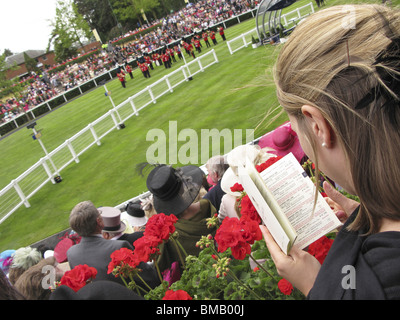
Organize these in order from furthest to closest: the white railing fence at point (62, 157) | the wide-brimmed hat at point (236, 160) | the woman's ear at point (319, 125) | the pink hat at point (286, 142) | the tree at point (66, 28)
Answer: the tree at point (66, 28), the white railing fence at point (62, 157), the pink hat at point (286, 142), the wide-brimmed hat at point (236, 160), the woman's ear at point (319, 125)

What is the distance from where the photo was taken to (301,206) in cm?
148

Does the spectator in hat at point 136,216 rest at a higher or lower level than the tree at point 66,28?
lower

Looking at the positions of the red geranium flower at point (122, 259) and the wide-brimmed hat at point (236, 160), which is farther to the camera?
Result: the wide-brimmed hat at point (236, 160)

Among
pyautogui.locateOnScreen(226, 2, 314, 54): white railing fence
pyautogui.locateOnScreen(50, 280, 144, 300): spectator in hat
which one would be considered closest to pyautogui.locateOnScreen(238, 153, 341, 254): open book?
pyautogui.locateOnScreen(50, 280, 144, 300): spectator in hat

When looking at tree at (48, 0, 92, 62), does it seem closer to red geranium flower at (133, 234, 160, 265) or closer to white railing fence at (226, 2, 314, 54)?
white railing fence at (226, 2, 314, 54)

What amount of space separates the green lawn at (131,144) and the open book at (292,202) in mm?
5184

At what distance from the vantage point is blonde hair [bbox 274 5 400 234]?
1.07 meters

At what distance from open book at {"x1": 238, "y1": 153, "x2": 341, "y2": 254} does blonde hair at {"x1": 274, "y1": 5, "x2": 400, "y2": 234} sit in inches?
8.0

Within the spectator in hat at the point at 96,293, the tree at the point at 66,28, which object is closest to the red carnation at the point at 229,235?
the spectator in hat at the point at 96,293

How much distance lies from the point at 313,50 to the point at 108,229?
436cm

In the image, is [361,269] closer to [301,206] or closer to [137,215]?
[301,206]

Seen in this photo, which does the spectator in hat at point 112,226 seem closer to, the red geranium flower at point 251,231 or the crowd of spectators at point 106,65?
the red geranium flower at point 251,231

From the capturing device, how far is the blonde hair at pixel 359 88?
1.07 meters
